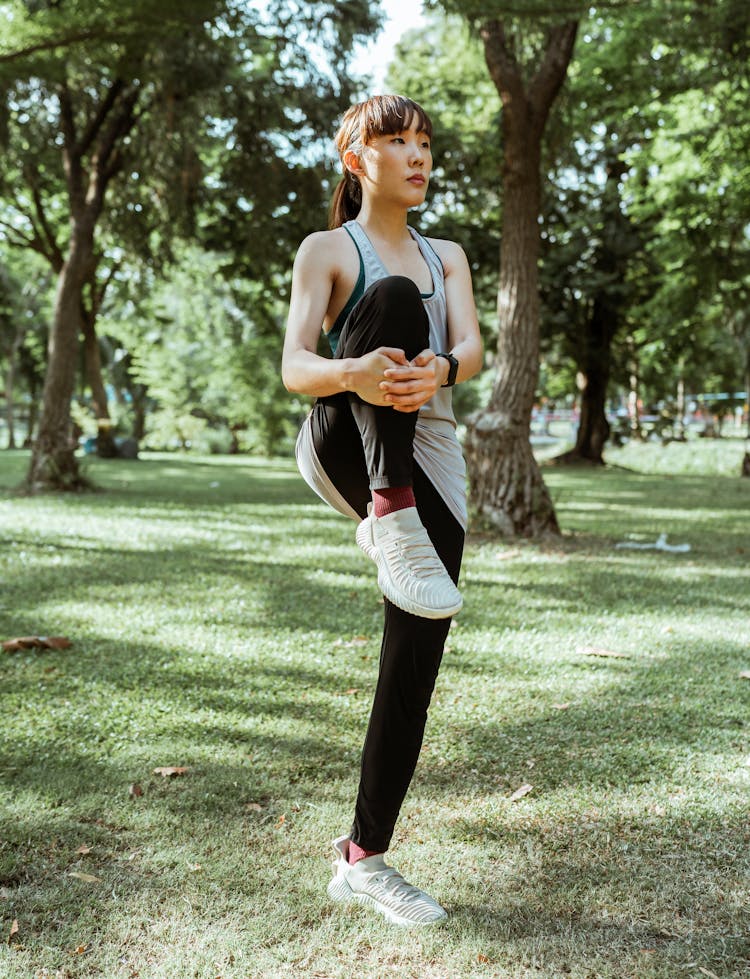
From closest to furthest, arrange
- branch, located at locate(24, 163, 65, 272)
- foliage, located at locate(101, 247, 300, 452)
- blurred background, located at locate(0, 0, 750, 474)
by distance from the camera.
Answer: blurred background, located at locate(0, 0, 750, 474)
branch, located at locate(24, 163, 65, 272)
foliage, located at locate(101, 247, 300, 452)

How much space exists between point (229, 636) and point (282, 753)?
6.00ft

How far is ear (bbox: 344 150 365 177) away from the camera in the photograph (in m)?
2.38

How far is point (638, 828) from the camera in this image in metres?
2.81

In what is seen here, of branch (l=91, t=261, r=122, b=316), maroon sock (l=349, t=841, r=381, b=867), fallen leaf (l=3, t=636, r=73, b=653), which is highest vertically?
branch (l=91, t=261, r=122, b=316)

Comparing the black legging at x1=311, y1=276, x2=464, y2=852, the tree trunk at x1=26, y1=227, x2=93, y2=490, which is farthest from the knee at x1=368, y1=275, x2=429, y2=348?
the tree trunk at x1=26, y1=227, x2=93, y2=490

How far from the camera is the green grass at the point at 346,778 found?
2188mm

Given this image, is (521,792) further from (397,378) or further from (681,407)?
(681,407)

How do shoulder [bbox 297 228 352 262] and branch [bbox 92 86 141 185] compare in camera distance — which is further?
branch [bbox 92 86 141 185]

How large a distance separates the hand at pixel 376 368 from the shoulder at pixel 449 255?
0.60 meters

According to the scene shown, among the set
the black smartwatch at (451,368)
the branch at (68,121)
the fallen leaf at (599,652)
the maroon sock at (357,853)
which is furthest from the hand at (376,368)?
the branch at (68,121)

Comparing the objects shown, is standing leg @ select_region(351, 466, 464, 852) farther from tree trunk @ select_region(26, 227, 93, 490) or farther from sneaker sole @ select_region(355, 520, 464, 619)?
tree trunk @ select_region(26, 227, 93, 490)

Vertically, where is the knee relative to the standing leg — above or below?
above

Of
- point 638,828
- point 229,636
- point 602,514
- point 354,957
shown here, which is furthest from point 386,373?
point 602,514

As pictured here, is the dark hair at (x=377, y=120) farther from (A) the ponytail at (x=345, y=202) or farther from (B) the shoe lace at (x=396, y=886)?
(B) the shoe lace at (x=396, y=886)
